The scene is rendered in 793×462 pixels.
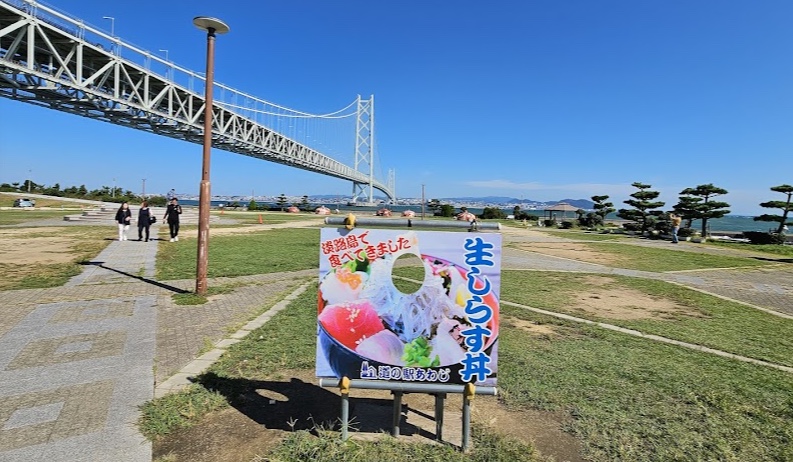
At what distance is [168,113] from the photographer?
1309 inches

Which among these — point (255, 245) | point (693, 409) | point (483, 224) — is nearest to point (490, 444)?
point (483, 224)

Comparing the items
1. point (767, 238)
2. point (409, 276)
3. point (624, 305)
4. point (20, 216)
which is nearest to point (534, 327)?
point (624, 305)

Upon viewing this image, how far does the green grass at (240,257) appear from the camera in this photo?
9.34 meters

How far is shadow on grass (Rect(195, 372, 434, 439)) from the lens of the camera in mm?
3055

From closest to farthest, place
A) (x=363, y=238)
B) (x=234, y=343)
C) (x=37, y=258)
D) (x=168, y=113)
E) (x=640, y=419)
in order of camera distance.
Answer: (x=363, y=238) → (x=640, y=419) → (x=234, y=343) → (x=37, y=258) → (x=168, y=113)

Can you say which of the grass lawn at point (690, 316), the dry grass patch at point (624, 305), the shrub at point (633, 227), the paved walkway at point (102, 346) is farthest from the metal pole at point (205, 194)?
the shrub at point (633, 227)

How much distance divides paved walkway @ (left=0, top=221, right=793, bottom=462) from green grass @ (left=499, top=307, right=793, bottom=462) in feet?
9.54

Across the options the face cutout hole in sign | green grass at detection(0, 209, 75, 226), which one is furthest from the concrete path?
green grass at detection(0, 209, 75, 226)

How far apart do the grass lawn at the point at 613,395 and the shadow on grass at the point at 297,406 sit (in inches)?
3.3

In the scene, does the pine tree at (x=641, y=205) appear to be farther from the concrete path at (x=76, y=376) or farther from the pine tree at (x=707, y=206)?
the concrete path at (x=76, y=376)

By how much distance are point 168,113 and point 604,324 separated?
116 ft

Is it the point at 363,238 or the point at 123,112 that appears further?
the point at 123,112

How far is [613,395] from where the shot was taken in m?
3.57

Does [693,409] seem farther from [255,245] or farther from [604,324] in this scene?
[255,245]
